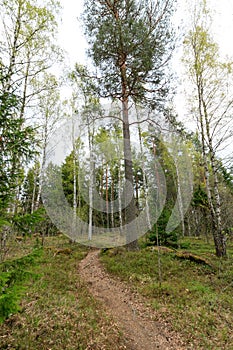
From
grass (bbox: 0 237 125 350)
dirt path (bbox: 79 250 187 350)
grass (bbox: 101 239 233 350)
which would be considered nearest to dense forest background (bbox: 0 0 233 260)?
grass (bbox: 101 239 233 350)

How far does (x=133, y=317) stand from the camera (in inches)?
152

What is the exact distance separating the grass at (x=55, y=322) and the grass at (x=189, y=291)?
1.21 metres

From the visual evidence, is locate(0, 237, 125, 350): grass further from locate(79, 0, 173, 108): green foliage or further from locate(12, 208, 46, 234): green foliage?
locate(79, 0, 173, 108): green foliage

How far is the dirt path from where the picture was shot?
10.3 ft

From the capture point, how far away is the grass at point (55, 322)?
277 centimetres

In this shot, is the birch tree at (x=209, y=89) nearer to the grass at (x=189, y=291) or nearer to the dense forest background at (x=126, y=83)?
the dense forest background at (x=126, y=83)

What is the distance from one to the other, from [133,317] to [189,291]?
5.16ft

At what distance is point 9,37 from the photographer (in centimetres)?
583

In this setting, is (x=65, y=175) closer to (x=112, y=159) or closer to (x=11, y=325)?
(x=112, y=159)

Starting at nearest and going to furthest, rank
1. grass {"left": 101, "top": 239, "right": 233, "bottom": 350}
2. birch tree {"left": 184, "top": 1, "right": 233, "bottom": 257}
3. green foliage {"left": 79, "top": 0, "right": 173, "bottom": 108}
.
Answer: grass {"left": 101, "top": 239, "right": 233, "bottom": 350} → green foliage {"left": 79, "top": 0, "right": 173, "bottom": 108} → birch tree {"left": 184, "top": 1, "right": 233, "bottom": 257}

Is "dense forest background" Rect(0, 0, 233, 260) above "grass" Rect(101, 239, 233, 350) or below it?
above

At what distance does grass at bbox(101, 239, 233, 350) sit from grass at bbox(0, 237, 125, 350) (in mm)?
1214

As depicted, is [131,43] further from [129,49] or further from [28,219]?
[28,219]

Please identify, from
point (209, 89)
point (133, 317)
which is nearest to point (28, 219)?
point (133, 317)
